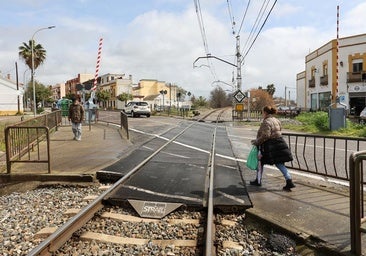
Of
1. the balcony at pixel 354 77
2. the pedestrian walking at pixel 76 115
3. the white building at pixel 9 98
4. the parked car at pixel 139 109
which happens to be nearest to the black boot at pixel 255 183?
the pedestrian walking at pixel 76 115

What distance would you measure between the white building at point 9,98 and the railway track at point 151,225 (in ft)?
171

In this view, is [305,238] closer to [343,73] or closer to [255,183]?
[255,183]

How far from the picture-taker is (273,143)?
6914 mm

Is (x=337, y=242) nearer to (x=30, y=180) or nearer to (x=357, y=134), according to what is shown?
(x=30, y=180)

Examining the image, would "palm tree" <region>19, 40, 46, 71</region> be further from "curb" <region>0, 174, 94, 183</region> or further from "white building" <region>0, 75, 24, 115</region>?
"curb" <region>0, 174, 94, 183</region>

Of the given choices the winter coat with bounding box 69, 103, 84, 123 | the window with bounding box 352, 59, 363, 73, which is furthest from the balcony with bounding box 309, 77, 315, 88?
the winter coat with bounding box 69, 103, 84, 123

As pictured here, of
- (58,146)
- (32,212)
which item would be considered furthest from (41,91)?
(32,212)

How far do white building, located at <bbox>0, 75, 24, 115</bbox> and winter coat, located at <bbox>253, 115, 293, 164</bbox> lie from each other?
2067 inches

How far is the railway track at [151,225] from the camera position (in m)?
4.53

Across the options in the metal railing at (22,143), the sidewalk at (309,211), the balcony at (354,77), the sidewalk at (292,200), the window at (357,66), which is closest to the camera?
the sidewalk at (309,211)

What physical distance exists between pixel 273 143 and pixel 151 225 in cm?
287

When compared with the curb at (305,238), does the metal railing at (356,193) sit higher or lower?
higher

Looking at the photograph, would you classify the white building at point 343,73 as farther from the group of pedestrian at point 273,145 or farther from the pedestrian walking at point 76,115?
the group of pedestrian at point 273,145

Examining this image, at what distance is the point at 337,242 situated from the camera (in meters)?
4.26
